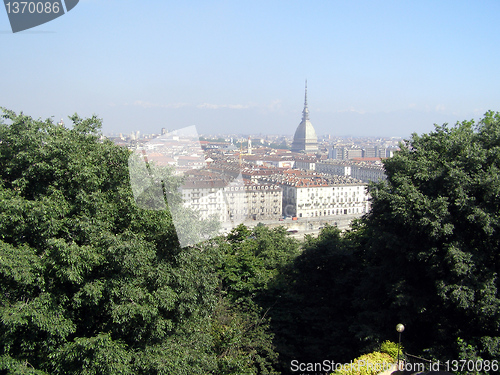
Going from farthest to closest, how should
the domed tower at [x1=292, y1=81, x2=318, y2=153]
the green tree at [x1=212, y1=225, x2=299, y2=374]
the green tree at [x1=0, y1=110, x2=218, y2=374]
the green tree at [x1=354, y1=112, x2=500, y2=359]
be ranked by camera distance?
the domed tower at [x1=292, y1=81, x2=318, y2=153] < the green tree at [x1=212, y1=225, x2=299, y2=374] < the green tree at [x1=354, y1=112, x2=500, y2=359] < the green tree at [x1=0, y1=110, x2=218, y2=374]

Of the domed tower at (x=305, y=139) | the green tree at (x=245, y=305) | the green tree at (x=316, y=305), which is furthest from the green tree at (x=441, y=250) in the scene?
the domed tower at (x=305, y=139)

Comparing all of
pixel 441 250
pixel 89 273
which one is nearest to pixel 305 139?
pixel 441 250

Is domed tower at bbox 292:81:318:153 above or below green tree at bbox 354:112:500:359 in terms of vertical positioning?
below

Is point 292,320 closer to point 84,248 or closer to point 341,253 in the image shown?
point 341,253

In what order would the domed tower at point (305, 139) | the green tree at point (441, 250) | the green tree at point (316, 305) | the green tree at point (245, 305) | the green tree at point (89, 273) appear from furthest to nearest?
the domed tower at point (305, 139)
the green tree at point (316, 305)
the green tree at point (245, 305)
the green tree at point (441, 250)
the green tree at point (89, 273)

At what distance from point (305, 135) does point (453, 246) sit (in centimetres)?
8216

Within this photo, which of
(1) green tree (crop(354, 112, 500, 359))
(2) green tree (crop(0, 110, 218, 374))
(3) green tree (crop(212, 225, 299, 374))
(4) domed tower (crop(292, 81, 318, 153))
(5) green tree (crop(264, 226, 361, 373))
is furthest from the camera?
(4) domed tower (crop(292, 81, 318, 153))

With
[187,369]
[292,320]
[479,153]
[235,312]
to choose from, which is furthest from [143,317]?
[479,153]

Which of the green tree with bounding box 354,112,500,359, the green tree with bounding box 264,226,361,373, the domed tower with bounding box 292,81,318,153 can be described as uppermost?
the green tree with bounding box 354,112,500,359

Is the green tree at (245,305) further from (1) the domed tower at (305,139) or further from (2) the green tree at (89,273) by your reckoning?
(1) the domed tower at (305,139)

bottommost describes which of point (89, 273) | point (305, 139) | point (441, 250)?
point (305, 139)

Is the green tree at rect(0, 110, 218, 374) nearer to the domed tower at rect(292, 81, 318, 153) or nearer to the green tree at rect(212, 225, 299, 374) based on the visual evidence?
the green tree at rect(212, 225, 299, 374)

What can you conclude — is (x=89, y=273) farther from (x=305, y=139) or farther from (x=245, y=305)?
(x=305, y=139)

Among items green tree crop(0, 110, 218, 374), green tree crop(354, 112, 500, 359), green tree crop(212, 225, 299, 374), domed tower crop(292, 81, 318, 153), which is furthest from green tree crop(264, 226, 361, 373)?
domed tower crop(292, 81, 318, 153)
